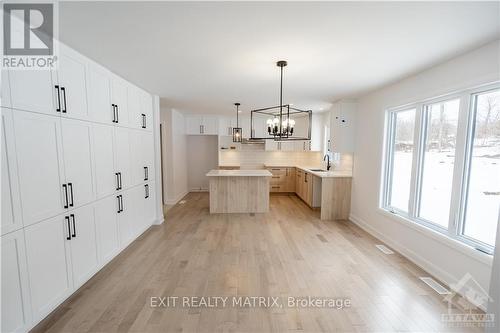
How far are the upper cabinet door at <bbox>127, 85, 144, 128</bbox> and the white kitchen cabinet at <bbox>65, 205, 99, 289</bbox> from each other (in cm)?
158

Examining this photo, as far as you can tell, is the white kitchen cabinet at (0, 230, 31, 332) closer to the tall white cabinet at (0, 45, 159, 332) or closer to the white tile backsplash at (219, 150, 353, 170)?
the tall white cabinet at (0, 45, 159, 332)

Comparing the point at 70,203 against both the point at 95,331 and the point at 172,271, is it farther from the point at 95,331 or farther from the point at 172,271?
the point at 172,271

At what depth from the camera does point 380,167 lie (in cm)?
366

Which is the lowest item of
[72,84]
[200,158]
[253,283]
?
[253,283]

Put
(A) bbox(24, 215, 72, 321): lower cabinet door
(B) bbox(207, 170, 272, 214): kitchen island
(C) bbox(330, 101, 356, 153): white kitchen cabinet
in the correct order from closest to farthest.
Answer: (A) bbox(24, 215, 72, 321): lower cabinet door < (C) bbox(330, 101, 356, 153): white kitchen cabinet < (B) bbox(207, 170, 272, 214): kitchen island

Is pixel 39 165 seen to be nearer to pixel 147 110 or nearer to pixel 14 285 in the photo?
pixel 14 285

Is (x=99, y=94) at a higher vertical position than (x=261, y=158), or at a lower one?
higher

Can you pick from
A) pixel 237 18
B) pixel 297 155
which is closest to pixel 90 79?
pixel 237 18

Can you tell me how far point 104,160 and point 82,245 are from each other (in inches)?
40.9

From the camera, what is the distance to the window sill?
80.0 inches

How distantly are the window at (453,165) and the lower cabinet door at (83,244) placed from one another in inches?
167

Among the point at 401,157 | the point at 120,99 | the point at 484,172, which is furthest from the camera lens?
the point at 401,157

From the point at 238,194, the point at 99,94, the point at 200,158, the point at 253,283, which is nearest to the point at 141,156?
the point at 99,94

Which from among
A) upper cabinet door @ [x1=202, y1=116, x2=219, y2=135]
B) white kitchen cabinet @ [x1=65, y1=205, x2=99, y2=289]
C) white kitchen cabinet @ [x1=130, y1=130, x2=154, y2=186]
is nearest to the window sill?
white kitchen cabinet @ [x1=65, y1=205, x2=99, y2=289]
